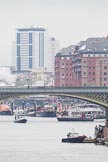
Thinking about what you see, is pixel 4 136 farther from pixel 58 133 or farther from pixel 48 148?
pixel 48 148

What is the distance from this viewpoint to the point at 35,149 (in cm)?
13625

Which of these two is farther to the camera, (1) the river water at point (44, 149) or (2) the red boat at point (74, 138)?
(2) the red boat at point (74, 138)

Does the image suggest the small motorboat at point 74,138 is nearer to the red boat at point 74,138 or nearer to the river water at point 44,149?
the red boat at point 74,138

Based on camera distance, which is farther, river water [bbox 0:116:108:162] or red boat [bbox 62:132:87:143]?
red boat [bbox 62:132:87:143]

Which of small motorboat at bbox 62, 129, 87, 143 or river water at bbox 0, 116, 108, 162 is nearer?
river water at bbox 0, 116, 108, 162

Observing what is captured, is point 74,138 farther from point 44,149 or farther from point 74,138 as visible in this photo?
point 44,149

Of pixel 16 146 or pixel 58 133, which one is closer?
pixel 16 146

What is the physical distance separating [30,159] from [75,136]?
2382cm

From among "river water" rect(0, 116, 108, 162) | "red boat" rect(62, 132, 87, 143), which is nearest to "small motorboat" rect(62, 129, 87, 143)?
"red boat" rect(62, 132, 87, 143)

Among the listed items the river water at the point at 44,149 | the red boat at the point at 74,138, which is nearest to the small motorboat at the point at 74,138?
the red boat at the point at 74,138

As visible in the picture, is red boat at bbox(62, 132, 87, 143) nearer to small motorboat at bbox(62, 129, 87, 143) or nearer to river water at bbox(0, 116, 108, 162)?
small motorboat at bbox(62, 129, 87, 143)

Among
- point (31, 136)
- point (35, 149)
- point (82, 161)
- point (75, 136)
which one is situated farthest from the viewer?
point (31, 136)

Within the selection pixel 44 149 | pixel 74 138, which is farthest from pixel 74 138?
pixel 44 149

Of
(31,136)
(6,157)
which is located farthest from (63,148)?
(31,136)
